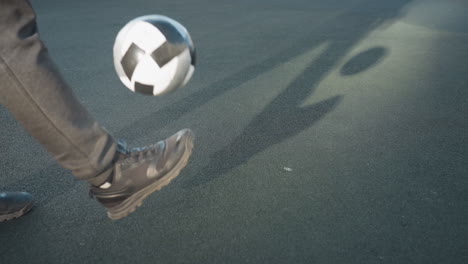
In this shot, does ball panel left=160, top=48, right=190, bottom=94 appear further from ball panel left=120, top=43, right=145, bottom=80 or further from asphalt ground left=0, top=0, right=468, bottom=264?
asphalt ground left=0, top=0, right=468, bottom=264

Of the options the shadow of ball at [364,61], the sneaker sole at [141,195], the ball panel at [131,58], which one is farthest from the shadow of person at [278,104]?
the ball panel at [131,58]

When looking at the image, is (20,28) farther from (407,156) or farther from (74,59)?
(74,59)

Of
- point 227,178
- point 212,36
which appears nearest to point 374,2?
point 212,36

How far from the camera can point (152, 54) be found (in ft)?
5.78

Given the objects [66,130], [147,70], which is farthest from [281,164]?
[66,130]

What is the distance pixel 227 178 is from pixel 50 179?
841 millimetres

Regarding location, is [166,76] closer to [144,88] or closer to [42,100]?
[144,88]

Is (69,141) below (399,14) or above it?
above

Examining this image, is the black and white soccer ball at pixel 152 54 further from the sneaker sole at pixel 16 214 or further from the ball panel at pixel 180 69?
the sneaker sole at pixel 16 214

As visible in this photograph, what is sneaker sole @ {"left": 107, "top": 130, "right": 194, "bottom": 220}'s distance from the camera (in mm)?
1359

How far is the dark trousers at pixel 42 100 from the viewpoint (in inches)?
40.9

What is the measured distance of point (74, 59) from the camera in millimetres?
3807

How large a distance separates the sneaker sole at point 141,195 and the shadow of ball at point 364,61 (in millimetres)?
2126

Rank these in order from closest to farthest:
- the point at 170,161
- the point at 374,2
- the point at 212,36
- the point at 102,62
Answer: the point at 170,161
the point at 102,62
the point at 212,36
the point at 374,2
